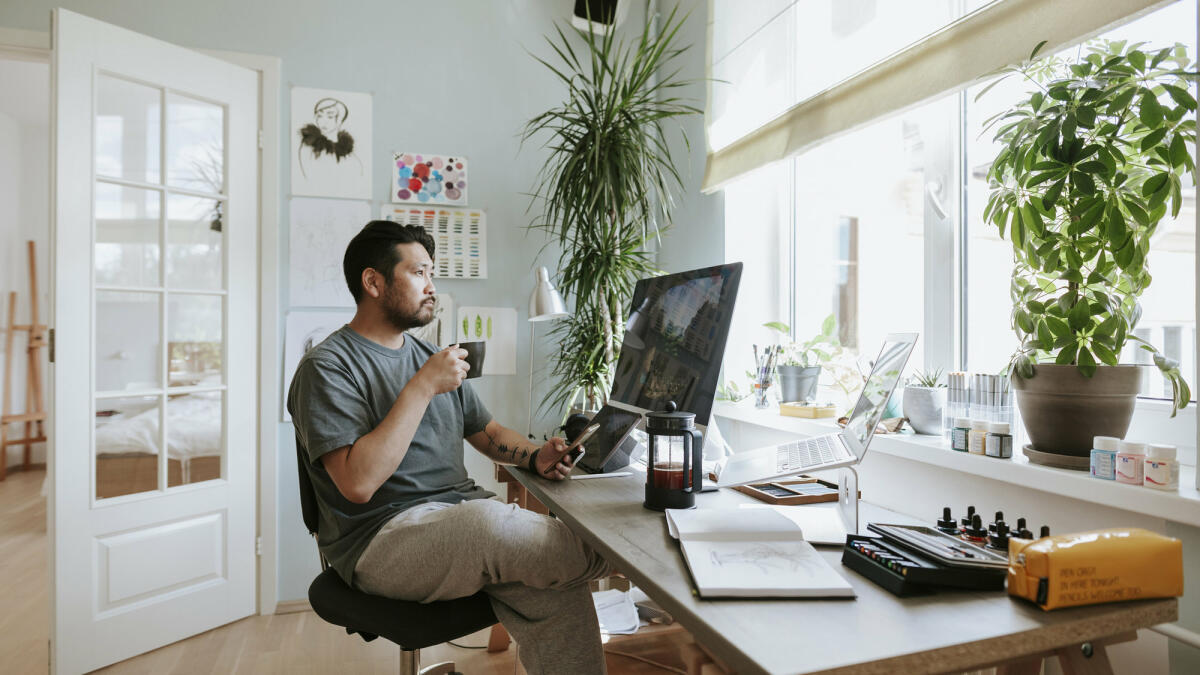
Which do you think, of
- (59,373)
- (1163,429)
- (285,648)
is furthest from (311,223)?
(1163,429)

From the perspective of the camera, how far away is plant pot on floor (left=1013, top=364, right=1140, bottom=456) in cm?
126

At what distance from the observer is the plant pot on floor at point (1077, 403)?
1.26 metres

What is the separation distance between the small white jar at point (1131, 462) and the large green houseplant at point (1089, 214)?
0.09 m

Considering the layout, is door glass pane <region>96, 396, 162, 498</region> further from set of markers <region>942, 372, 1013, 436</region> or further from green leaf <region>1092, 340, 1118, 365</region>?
green leaf <region>1092, 340, 1118, 365</region>

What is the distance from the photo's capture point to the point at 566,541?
128 centimetres

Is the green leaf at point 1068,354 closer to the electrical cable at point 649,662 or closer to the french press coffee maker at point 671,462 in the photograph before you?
the french press coffee maker at point 671,462

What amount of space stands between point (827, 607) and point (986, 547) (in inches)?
16.7

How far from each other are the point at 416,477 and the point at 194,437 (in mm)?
1523

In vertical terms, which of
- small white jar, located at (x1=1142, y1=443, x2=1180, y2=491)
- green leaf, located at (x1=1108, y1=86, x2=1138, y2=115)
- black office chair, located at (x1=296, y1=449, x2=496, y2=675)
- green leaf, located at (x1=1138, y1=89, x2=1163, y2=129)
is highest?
green leaf, located at (x1=1108, y1=86, x2=1138, y2=115)

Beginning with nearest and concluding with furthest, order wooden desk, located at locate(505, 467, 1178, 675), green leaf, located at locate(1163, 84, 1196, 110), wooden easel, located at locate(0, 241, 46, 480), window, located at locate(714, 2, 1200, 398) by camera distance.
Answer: wooden desk, located at locate(505, 467, 1178, 675) < green leaf, located at locate(1163, 84, 1196, 110) < window, located at locate(714, 2, 1200, 398) < wooden easel, located at locate(0, 241, 46, 480)

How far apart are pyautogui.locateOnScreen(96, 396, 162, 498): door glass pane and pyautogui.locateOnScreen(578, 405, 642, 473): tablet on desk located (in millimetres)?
1835

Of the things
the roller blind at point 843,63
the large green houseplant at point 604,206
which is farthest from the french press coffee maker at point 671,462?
the large green houseplant at point 604,206

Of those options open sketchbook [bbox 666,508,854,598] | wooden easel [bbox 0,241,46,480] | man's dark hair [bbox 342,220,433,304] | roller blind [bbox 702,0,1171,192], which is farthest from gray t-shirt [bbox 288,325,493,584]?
wooden easel [bbox 0,241,46,480]

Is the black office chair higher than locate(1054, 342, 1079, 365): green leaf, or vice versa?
locate(1054, 342, 1079, 365): green leaf
